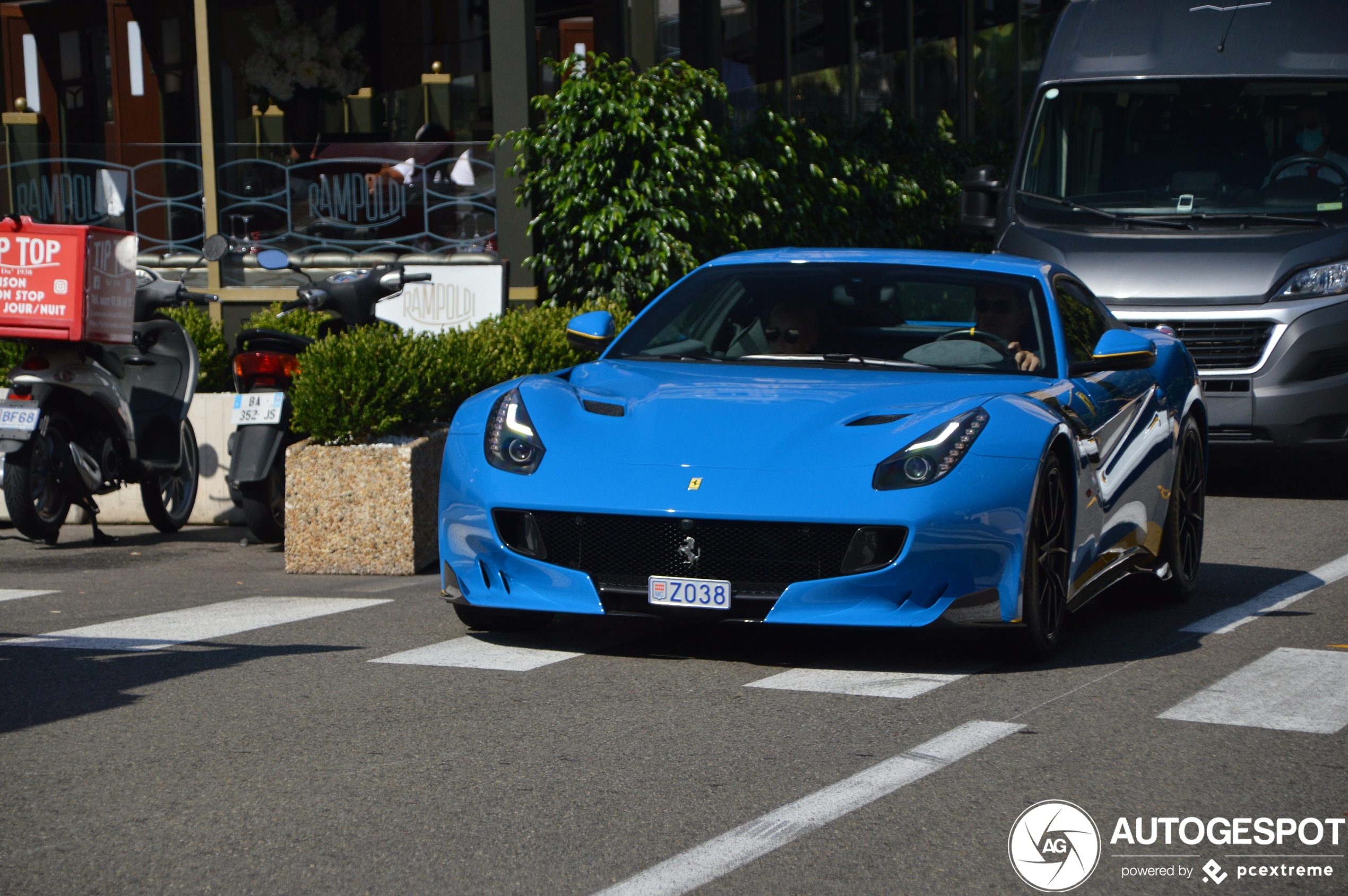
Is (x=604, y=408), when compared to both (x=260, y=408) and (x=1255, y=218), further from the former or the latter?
(x=1255, y=218)

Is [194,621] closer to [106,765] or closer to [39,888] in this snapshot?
[106,765]

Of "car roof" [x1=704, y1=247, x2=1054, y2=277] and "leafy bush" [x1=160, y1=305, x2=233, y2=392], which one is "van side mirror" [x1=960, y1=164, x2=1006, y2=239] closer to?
"leafy bush" [x1=160, y1=305, x2=233, y2=392]

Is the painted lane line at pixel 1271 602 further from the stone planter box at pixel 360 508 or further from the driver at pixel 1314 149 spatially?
the driver at pixel 1314 149

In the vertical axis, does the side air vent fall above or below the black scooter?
above

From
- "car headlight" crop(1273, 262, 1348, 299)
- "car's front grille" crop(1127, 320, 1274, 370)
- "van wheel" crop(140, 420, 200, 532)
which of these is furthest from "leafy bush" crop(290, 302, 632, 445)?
"car headlight" crop(1273, 262, 1348, 299)

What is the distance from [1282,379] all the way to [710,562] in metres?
6.11

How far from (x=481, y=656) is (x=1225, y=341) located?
6224 mm

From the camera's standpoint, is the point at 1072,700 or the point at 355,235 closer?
the point at 1072,700

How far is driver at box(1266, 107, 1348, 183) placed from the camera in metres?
11.5

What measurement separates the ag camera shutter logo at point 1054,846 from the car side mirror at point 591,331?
323 centimetres

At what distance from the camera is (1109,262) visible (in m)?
11.1

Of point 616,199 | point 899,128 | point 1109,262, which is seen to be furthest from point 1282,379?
point 899,128

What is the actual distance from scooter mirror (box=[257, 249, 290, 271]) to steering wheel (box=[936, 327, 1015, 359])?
13.7 feet

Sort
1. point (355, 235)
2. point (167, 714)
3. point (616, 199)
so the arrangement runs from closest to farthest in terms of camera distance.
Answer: point (167, 714) < point (616, 199) < point (355, 235)
